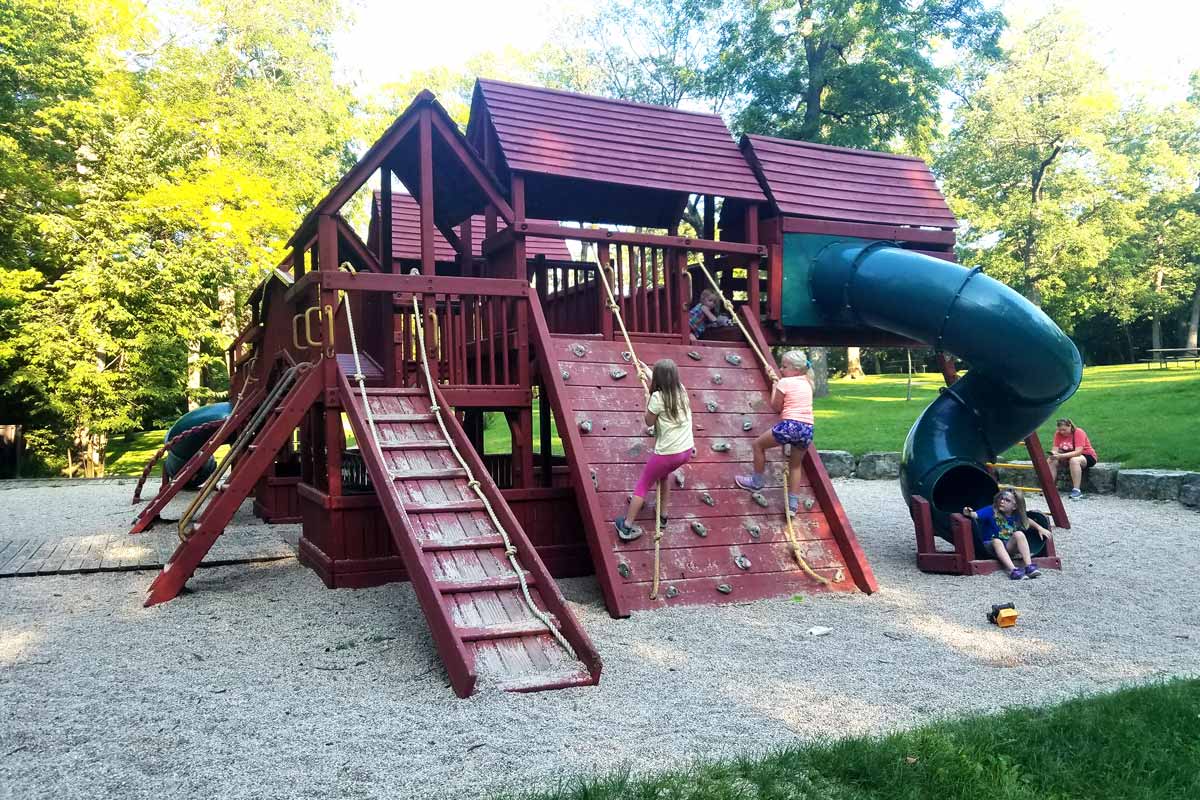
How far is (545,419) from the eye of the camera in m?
9.48

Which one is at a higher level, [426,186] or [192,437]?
[426,186]

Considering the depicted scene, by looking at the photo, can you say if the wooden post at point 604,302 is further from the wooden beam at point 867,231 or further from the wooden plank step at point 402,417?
the wooden beam at point 867,231

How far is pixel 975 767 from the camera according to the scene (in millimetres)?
3461

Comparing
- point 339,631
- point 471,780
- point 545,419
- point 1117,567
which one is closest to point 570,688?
point 471,780

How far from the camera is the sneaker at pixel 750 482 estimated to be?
288 inches

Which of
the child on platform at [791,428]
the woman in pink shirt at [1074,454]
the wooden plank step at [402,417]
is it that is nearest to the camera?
the wooden plank step at [402,417]

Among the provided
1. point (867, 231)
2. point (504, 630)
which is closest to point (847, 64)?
point (867, 231)

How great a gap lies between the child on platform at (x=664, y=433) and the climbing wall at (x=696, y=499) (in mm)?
205

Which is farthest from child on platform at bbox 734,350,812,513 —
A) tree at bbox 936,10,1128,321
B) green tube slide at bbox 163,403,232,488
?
tree at bbox 936,10,1128,321

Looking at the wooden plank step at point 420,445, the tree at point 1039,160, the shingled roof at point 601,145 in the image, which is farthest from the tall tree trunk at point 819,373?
the wooden plank step at point 420,445

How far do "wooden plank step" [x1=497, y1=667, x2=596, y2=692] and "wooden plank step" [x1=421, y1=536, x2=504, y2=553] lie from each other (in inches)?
47.0

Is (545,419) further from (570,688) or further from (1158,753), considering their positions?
(1158,753)

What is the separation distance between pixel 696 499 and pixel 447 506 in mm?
2245

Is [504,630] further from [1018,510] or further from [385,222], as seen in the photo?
[385,222]
